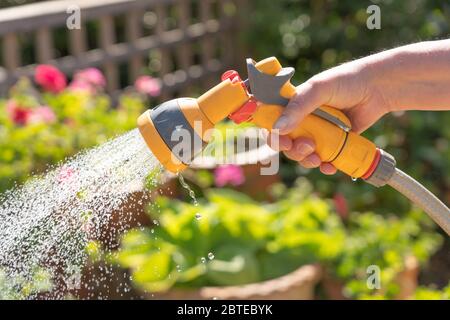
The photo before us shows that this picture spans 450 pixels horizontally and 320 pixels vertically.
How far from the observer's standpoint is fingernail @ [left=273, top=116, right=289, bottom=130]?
1412 mm

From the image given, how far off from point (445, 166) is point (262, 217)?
178cm

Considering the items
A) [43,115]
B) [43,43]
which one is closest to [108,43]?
[43,43]

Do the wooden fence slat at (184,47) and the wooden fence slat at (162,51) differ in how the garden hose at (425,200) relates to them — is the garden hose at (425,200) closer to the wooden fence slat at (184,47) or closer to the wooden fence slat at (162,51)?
the wooden fence slat at (162,51)

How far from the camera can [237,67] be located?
5551 millimetres

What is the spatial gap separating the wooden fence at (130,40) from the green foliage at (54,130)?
49cm

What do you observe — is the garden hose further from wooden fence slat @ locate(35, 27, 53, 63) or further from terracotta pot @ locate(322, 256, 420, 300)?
wooden fence slat @ locate(35, 27, 53, 63)

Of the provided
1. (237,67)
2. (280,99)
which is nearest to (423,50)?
(280,99)

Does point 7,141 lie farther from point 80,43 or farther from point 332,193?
point 332,193

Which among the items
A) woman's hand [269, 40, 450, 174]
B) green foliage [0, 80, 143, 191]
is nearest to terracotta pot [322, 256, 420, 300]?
green foliage [0, 80, 143, 191]

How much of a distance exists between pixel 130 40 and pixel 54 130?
157cm

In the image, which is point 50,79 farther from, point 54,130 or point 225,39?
point 225,39

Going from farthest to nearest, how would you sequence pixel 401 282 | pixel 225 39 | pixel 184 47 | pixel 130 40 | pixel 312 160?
1. pixel 225 39
2. pixel 184 47
3. pixel 130 40
4. pixel 401 282
5. pixel 312 160

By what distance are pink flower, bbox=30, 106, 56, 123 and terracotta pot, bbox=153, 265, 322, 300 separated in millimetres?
837

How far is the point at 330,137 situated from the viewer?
58.3 inches
